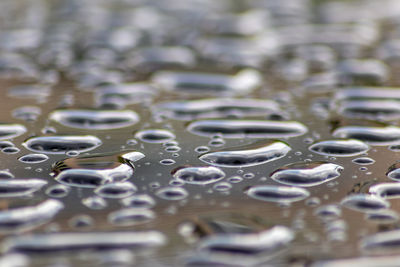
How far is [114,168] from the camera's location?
0.64m

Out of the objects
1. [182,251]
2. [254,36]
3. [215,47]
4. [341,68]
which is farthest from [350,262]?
[254,36]

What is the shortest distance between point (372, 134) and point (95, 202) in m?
0.50

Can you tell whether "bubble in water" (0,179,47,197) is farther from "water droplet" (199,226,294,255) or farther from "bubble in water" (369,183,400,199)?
"bubble in water" (369,183,400,199)

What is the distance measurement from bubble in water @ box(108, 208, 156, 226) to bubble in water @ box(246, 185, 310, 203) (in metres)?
0.14

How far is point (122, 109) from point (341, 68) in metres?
0.67

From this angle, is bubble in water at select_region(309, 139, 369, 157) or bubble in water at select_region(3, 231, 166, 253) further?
bubble in water at select_region(309, 139, 369, 157)

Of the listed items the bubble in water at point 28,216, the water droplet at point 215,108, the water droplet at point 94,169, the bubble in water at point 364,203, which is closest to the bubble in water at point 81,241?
the bubble in water at point 28,216

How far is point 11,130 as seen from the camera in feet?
2.69

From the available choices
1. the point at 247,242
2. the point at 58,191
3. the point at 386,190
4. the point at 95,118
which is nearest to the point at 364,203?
the point at 386,190

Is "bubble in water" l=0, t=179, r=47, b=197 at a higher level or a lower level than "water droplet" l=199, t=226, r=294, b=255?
higher

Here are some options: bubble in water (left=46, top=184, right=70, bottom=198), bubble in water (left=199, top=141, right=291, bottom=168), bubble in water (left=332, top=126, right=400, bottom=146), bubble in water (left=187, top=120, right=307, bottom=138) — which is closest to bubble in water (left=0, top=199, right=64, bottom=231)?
bubble in water (left=46, top=184, right=70, bottom=198)

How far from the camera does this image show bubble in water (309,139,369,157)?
28.4 inches

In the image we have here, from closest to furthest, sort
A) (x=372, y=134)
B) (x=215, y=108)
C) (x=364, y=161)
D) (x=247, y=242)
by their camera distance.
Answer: (x=247, y=242) → (x=364, y=161) → (x=372, y=134) → (x=215, y=108)

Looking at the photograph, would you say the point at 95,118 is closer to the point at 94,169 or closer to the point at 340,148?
the point at 94,169
